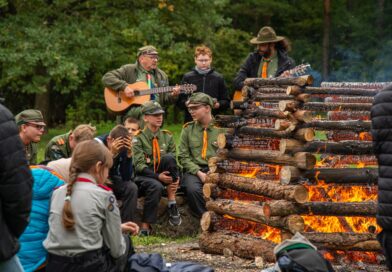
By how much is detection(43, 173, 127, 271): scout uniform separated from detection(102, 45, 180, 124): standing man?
632 centimetres

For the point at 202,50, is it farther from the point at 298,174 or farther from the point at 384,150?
the point at 384,150

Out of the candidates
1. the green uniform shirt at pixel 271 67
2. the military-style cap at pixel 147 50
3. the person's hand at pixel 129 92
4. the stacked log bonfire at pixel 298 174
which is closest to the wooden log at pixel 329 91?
the stacked log bonfire at pixel 298 174

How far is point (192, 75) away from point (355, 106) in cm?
401

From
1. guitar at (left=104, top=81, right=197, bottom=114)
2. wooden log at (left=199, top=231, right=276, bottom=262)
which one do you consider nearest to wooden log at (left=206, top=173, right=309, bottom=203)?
wooden log at (left=199, top=231, right=276, bottom=262)

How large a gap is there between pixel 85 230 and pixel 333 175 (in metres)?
3.52

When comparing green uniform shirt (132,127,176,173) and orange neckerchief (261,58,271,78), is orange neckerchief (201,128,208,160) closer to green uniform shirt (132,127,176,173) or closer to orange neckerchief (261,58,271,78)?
green uniform shirt (132,127,176,173)

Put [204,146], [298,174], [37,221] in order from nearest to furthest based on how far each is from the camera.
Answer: [37,221]
[298,174]
[204,146]

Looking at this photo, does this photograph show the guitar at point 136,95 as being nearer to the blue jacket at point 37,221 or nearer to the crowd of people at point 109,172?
the crowd of people at point 109,172

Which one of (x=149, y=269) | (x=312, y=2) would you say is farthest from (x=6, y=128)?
(x=312, y=2)

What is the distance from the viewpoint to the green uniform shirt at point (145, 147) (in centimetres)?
1159

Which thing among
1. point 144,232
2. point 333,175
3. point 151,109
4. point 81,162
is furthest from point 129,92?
point 81,162

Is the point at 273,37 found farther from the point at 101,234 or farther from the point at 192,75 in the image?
the point at 101,234

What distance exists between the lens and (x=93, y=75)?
29453 millimetres

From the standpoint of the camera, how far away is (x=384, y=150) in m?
5.82
